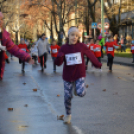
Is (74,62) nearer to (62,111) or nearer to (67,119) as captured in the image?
(67,119)

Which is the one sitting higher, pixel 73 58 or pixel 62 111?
pixel 73 58

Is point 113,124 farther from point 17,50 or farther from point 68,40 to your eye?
point 17,50

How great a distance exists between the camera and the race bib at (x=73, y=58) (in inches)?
245

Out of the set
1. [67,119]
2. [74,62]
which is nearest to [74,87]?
[74,62]

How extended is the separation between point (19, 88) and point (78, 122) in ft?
16.8

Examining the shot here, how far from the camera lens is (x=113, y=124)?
244 inches

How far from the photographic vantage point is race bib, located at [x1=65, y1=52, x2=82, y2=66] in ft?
20.4

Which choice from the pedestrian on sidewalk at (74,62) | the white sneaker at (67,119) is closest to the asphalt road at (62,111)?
the white sneaker at (67,119)

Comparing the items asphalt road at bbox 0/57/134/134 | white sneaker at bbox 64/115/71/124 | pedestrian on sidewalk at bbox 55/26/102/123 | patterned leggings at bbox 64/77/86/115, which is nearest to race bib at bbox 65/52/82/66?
pedestrian on sidewalk at bbox 55/26/102/123

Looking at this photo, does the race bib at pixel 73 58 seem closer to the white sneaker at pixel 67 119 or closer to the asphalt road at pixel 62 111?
the white sneaker at pixel 67 119

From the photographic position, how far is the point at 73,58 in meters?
6.22

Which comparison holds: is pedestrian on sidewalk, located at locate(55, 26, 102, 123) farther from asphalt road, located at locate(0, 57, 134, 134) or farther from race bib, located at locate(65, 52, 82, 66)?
asphalt road, located at locate(0, 57, 134, 134)

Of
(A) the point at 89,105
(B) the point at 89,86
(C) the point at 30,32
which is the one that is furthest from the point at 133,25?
(C) the point at 30,32

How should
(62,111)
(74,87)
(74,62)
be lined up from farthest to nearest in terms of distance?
1. (62,111)
2. (74,87)
3. (74,62)
